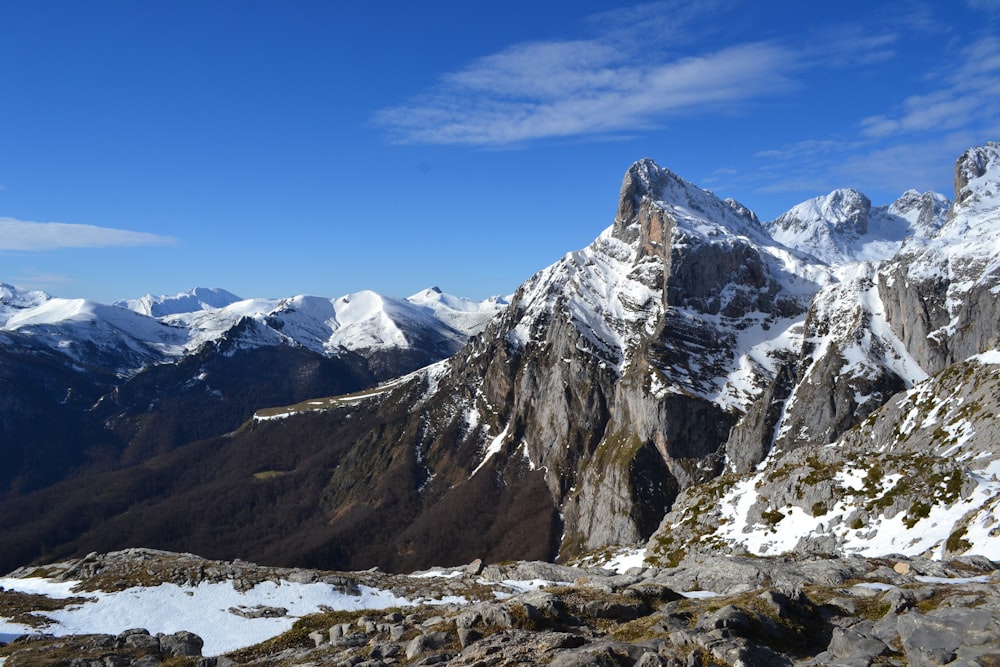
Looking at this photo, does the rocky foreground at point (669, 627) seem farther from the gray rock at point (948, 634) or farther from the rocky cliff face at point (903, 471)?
the rocky cliff face at point (903, 471)

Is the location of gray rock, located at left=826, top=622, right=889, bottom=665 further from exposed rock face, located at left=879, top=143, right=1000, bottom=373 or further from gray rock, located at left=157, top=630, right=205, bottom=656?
exposed rock face, located at left=879, top=143, right=1000, bottom=373

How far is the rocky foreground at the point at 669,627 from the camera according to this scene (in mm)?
23344

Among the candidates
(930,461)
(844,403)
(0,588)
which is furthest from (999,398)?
(0,588)

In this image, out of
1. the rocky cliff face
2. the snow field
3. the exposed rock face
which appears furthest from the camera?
the exposed rock face

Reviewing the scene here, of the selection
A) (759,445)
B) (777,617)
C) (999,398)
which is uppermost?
(999,398)

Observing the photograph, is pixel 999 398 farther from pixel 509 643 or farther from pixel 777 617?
pixel 509 643

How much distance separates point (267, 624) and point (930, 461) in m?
67.3

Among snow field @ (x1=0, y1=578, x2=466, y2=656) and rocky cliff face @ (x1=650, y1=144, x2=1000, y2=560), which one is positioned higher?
rocky cliff face @ (x1=650, y1=144, x2=1000, y2=560)

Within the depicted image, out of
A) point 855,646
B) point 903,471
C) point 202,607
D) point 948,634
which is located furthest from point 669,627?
point 903,471

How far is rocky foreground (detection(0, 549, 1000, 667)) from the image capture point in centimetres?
2334

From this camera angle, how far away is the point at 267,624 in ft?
156

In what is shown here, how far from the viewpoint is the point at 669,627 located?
27.8m

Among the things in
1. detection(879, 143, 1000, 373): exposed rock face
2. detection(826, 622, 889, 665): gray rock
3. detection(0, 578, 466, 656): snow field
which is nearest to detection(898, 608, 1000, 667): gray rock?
detection(826, 622, 889, 665): gray rock

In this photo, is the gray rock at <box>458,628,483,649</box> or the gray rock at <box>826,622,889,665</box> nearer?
the gray rock at <box>826,622,889,665</box>
